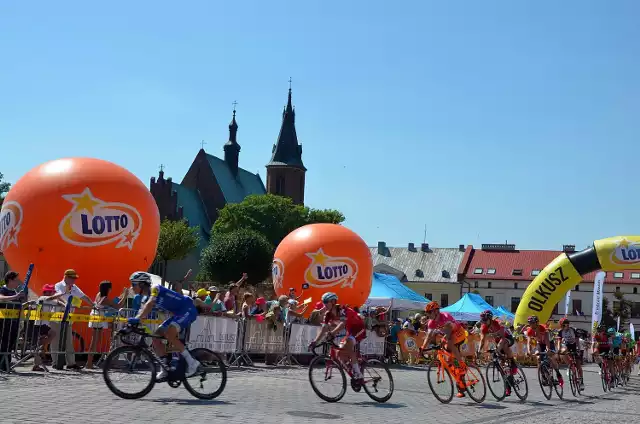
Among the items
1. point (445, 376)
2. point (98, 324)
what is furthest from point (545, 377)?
point (98, 324)

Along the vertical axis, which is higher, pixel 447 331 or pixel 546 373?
pixel 447 331

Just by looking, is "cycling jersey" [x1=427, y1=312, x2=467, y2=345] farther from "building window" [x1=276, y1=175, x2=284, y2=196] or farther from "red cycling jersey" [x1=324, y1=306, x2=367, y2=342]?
"building window" [x1=276, y1=175, x2=284, y2=196]

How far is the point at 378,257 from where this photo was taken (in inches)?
4107

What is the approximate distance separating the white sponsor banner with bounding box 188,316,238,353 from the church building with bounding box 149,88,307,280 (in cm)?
7665

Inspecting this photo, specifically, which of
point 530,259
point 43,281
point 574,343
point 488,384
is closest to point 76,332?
point 43,281

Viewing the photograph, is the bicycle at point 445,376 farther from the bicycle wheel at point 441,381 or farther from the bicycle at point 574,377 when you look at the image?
the bicycle at point 574,377

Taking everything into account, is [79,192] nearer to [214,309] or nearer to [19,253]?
[19,253]

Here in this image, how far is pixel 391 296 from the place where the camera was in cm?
3603

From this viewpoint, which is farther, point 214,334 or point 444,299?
point 444,299

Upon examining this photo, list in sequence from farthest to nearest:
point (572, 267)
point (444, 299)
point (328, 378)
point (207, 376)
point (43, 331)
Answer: point (444, 299) → point (572, 267) → point (43, 331) → point (328, 378) → point (207, 376)

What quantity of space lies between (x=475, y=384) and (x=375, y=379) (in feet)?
6.74

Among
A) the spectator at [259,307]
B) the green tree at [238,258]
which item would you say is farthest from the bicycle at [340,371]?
the green tree at [238,258]

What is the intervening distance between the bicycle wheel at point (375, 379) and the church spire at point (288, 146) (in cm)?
9824

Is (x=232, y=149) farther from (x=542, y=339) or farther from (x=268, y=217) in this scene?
A: (x=542, y=339)
